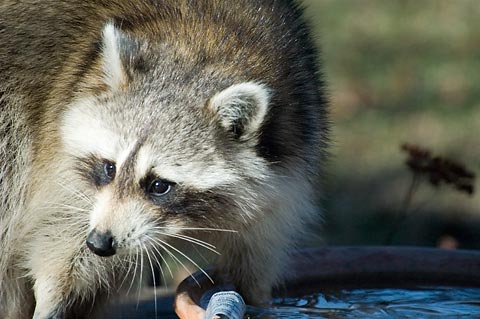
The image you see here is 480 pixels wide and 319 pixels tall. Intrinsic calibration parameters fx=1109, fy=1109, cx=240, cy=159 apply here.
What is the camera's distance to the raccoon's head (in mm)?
3789

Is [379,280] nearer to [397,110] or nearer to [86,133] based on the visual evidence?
[86,133]

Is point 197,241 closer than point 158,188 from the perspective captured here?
No

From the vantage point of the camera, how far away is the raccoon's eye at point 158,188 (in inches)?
150

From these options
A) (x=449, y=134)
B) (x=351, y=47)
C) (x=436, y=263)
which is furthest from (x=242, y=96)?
(x=351, y=47)

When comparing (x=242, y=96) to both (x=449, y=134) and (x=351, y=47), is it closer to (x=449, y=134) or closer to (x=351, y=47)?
(x=449, y=134)

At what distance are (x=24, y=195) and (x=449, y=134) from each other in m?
3.70

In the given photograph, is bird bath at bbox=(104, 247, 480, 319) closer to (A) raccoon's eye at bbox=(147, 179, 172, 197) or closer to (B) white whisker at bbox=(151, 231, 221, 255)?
(B) white whisker at bbox=(151, 231, 221, 255)

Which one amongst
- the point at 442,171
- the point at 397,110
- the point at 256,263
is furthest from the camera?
the point at 397,110

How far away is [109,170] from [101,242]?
315 mm

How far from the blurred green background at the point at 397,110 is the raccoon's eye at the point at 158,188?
7.02 feet

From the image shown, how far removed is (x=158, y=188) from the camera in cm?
384

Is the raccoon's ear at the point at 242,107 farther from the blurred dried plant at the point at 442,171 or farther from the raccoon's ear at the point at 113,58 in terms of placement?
the blurred dried plant at the point at 442,171

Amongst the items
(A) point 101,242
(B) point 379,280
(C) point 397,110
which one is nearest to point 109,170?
(A) point 101,242

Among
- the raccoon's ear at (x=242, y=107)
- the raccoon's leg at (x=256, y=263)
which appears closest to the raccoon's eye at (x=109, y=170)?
the raccoon's ear at (x=242, y=107)
